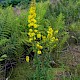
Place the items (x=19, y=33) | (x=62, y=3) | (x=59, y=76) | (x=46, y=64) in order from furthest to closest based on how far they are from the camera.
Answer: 1. (x=62, y=3)
2. (x=19, y=33)
3. (x=59, y=76)
4. (x=46, y=64)

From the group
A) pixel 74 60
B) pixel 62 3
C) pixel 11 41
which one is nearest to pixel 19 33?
pixel 11 41

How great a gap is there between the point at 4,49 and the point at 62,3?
2008 millimetres

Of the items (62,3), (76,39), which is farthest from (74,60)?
(62,3)

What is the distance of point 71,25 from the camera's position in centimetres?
447

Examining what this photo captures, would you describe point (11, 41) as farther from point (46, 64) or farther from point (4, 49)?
point (46, 64)

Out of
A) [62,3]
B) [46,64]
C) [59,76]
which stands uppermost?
[62,3]

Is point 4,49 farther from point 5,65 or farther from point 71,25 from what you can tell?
point 71,25

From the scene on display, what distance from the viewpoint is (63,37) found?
407cm

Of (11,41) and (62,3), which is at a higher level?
(62,3)

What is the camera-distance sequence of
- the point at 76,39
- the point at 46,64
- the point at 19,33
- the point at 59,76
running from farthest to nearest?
the point at 76,39 < the point at 19,33 < the point at 59,76 < the point at 46,64

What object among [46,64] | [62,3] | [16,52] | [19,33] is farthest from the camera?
[62,3]

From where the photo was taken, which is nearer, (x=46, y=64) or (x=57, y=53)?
(x=46, y=64)

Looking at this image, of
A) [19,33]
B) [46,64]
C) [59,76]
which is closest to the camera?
[46,64]

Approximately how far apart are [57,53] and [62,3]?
1676 mm
